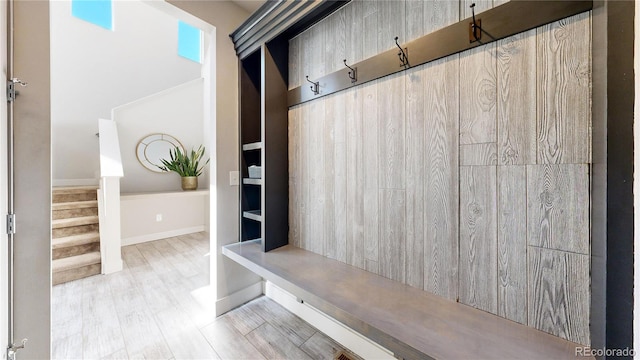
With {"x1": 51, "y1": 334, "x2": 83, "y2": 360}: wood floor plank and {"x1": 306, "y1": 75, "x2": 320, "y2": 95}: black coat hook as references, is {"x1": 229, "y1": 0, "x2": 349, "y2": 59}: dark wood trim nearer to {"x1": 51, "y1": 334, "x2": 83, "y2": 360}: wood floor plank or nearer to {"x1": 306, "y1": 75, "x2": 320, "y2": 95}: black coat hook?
{"x1": 306, "y1": 75, "x2": 320, "y2": 95}: black coat hook

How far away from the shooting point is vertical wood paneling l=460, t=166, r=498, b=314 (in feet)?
3.41

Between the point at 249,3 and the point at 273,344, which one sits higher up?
the point at 249,3

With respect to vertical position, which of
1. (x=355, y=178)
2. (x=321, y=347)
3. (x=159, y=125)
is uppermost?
(x=159, y=125)

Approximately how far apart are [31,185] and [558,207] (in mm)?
2404

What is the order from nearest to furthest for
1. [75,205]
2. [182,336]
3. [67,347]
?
[67,347] → [182,336] → [75,205]

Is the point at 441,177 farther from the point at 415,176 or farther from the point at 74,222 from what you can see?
the point at 74,222

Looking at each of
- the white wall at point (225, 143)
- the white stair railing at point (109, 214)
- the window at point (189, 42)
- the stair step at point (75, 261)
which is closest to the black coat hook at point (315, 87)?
the white wall at point (225, 143)

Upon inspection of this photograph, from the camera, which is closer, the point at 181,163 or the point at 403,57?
the point at 403,57

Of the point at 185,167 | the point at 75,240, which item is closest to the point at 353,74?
the point at 75,240

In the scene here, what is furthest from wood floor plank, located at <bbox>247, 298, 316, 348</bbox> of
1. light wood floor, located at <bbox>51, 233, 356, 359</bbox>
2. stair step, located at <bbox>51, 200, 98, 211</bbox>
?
stair step, located at <bbox>51, 200, 98, 211</bbox>

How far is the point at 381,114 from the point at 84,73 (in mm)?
5595

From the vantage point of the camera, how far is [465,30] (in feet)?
3.52

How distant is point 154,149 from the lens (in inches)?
188

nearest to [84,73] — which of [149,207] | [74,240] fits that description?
[149,207]
